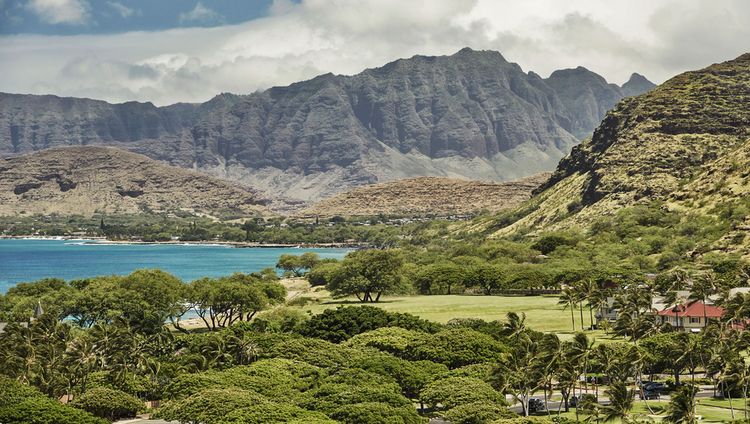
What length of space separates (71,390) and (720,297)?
7001 cm

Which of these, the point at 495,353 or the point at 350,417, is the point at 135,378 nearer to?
the point at 350,417

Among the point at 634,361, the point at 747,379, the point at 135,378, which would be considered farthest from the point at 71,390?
the point at 747,379

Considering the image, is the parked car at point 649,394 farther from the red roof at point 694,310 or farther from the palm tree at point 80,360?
the palm tree at point 80,360

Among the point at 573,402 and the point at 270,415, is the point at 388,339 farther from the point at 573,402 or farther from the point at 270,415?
the point at 270,415

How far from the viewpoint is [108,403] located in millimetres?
80312

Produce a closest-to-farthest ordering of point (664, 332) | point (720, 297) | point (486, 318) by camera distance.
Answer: point (664, 332)
point (720, 297)
point (486, 318)

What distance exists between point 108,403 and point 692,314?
67.0 metres

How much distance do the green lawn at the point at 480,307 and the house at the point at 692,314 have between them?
13.2 meters

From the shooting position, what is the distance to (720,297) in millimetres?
111250

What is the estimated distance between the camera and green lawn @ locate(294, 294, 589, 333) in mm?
131125

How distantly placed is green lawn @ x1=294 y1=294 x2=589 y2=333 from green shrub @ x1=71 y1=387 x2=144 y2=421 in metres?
57.4

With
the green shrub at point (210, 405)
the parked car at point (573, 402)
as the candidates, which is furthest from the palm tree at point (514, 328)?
the green shrub at point (210, 405)

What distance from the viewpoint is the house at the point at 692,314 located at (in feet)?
371

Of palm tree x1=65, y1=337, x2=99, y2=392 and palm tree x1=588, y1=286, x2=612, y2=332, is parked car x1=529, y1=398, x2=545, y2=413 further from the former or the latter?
palm tree x1=588, y1=286, x2=612, y2=332
